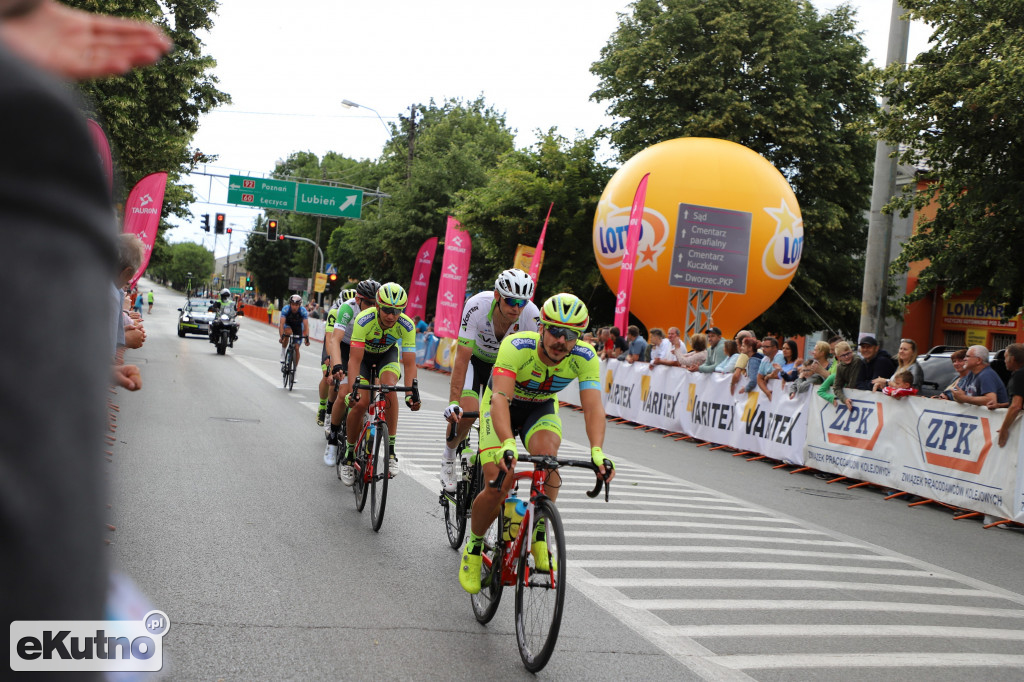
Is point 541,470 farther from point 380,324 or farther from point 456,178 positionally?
point 456,178

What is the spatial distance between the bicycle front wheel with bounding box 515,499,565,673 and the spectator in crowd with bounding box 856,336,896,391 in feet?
30.8

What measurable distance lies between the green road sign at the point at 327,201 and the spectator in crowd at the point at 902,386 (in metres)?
37.1

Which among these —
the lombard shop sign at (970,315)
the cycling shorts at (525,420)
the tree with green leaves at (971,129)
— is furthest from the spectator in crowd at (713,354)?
the lombard shop sign at (970,315)

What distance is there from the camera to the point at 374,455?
321 inches

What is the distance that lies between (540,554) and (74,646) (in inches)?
172

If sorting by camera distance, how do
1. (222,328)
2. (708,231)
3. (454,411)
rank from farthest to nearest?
1. (222,328)
2. (708,231)
3. (454,411)

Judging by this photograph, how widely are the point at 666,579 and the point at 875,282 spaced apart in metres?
14.6

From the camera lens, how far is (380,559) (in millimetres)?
6941

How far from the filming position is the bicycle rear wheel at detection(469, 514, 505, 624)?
553 cm

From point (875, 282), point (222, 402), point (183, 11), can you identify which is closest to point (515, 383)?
point (222, 402)

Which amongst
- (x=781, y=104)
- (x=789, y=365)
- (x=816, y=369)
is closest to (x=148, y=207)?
(x=789, y=365)

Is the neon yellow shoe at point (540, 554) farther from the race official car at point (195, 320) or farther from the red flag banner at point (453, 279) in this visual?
the race official car at point (195, 320)

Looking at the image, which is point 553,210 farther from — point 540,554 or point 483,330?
point 540,554

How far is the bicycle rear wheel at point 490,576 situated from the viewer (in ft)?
18.1
